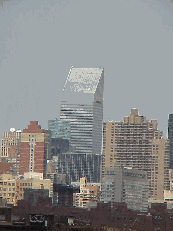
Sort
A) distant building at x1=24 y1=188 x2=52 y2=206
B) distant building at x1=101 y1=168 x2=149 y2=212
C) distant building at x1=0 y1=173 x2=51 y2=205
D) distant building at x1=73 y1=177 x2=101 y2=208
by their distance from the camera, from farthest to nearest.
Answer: distant building at x1=101 y1=168 x2=149 y2=212 → distant building at x1=73 y1=177 x2=101 y2=208 → distant building at x1=0 y1=173 x2=51 y2=205 → distant building at x1=24 y1=188 x2=52 y2=206

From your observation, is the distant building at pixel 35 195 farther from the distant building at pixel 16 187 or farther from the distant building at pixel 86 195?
the distant building at pixel 86 195

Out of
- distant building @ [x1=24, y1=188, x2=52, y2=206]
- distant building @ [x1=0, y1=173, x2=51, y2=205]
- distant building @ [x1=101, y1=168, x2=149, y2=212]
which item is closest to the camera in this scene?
distant building @ [x1=24, y1=188, x2=52, y2=206]

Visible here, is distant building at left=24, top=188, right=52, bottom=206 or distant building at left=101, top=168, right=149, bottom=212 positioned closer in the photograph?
distant building at left=24, top=188, right=52, bottom=206

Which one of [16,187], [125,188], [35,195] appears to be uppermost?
[125,188]

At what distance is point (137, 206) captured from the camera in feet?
529

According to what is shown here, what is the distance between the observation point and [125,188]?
598 ft

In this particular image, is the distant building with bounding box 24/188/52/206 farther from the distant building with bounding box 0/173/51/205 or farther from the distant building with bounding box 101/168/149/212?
the distant building with bounding box 101/168/149/212

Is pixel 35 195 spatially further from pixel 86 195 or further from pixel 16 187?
pixel 86 195

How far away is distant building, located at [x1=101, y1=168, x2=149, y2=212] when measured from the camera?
175625mm

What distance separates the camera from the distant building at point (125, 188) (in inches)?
6914

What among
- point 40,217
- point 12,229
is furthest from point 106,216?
point 12,229

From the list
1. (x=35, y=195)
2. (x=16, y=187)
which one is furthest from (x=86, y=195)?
(x=35, y=195)

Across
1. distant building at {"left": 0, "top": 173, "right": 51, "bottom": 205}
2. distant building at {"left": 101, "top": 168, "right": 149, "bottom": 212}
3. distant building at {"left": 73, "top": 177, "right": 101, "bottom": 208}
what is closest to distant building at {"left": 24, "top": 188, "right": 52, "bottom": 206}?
distant building at {"left": 0, "top": 173, "right": 51, "bottom": 205}

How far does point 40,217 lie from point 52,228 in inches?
57.3
